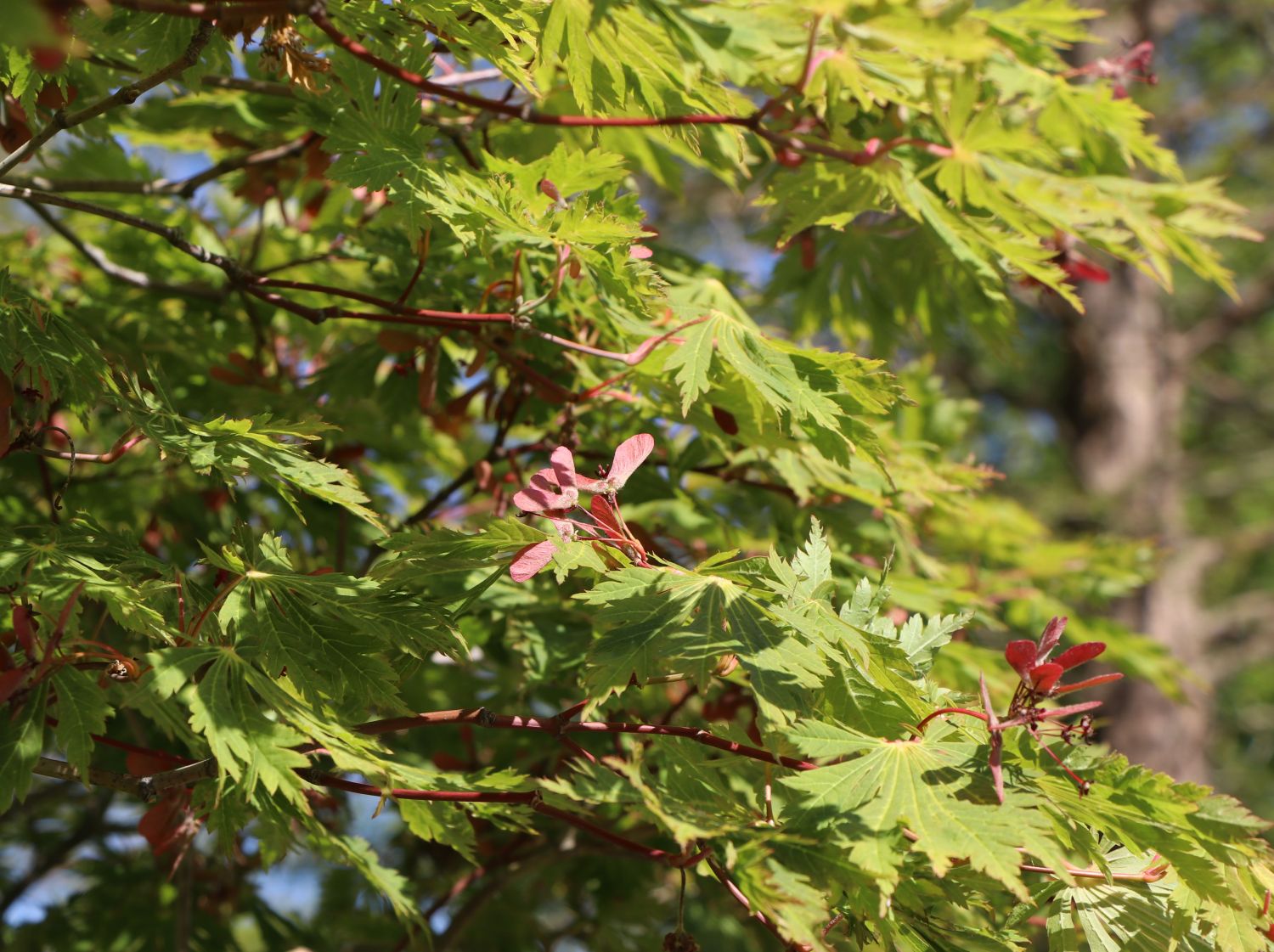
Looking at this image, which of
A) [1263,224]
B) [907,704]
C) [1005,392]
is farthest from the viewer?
[1005,392]

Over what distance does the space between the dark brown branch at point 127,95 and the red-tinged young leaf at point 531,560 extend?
2.89 ft

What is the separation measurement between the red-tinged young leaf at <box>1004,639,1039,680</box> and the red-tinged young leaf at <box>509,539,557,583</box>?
59 cm

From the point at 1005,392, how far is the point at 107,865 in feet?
23.1

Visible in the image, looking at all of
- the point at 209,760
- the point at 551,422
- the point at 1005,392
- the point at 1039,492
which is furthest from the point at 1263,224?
the point at 209,760

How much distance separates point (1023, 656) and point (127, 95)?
1.50 meters

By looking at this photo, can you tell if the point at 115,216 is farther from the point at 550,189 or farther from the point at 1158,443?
the point at 1158,443

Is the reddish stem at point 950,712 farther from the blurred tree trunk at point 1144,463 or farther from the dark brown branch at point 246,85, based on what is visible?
the blurred tree trunk at point 1144,463

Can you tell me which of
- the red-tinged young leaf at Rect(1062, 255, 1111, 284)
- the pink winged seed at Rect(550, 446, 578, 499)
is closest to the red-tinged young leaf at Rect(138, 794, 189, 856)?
the pink winged seed at Rect(550, 446, 578, 499)

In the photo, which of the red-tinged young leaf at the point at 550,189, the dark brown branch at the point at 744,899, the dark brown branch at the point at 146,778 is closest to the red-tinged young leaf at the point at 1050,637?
the dark brown branch at the point at 744,899

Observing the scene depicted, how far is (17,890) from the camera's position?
2549mm

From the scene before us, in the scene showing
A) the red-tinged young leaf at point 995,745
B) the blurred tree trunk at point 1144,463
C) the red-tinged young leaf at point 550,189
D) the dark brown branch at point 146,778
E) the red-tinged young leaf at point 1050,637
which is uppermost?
the red-tinged young leaf at point 550,189

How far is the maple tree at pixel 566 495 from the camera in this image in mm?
1377

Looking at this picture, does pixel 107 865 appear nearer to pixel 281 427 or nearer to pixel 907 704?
pixel 281 427

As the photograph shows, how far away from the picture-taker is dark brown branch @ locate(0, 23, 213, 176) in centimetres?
159
